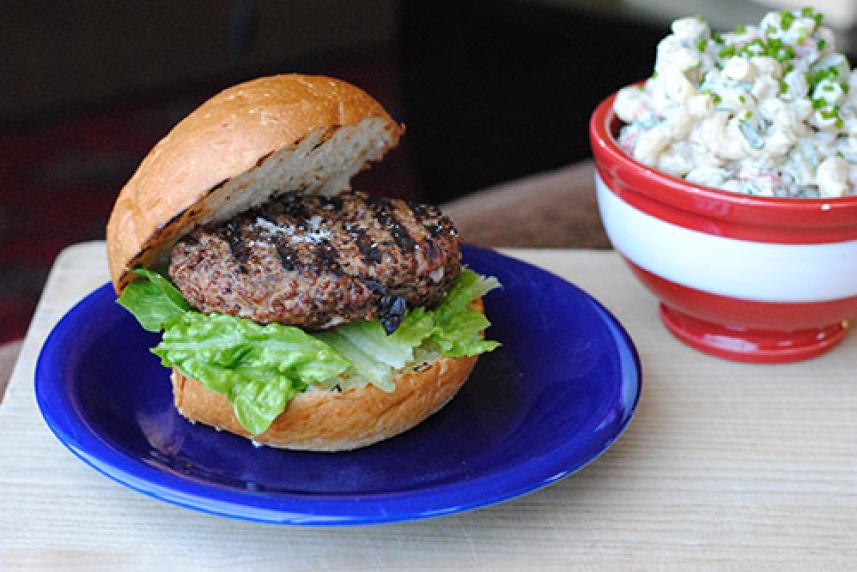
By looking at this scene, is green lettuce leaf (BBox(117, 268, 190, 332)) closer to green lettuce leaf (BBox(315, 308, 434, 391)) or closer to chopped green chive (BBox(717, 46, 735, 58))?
green lettuce leaf (BBox(315, 308, 434, 391))

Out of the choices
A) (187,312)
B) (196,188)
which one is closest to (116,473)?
(187,312)

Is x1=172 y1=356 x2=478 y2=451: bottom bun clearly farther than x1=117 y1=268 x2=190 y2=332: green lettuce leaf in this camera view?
No

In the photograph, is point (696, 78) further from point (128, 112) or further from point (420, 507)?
point (128, 112)

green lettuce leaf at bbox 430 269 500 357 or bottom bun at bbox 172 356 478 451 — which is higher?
green lettuce leaf at bbox 430 269 500 357

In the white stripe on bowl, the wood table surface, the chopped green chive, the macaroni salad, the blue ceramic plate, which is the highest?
the chopped green chive

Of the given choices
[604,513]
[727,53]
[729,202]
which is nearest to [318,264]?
[604,513]

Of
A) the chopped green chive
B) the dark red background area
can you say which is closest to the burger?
the chopped green chive

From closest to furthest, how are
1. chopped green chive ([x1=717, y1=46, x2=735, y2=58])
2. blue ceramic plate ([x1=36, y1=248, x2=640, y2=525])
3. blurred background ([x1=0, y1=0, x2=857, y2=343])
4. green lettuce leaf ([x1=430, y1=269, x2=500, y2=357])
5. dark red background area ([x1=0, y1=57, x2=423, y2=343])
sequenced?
1. blue ceramic plate ([x1=36, y1=248, x2=640, y2=525])
2. green lettuce leaf ([x1=430, y1=269, x2=500, y2=357])
3. chopped green chive ([x1=717, y1=46, x2=735, y2=58])
4. dark red background area ([x1=0, y1=57, x2=423, y2=343])
5. blurred background ([x1=0, y1=0, x2=857, y2=343])

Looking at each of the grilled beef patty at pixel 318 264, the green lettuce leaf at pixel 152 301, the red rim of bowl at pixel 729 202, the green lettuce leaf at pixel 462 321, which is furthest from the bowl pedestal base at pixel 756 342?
the green lettuce leaf at pixel 152 301
